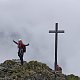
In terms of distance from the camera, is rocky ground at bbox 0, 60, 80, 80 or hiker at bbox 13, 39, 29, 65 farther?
hiker at bbox 13, 39, 29, 65

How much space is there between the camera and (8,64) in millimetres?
27391

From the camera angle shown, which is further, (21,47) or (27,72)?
(21,47)

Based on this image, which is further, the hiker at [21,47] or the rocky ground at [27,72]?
the hiker at [21,47]

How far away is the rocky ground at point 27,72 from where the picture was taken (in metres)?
23.6

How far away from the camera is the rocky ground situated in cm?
2355

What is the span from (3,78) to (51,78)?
11.3 ft

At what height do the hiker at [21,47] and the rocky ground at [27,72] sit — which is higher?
the hiker at [21,47]

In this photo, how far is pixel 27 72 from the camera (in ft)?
80.4

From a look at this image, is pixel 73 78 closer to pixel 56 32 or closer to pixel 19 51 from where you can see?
pixel 19 51

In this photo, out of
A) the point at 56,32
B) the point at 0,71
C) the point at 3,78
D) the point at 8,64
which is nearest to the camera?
the point at 3,78

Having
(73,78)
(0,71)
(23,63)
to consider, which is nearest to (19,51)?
(23,63)

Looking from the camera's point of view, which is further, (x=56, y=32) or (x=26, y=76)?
(x=56, y=32)

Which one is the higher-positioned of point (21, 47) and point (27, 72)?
point (21, 47)

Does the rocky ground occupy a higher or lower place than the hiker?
lower
